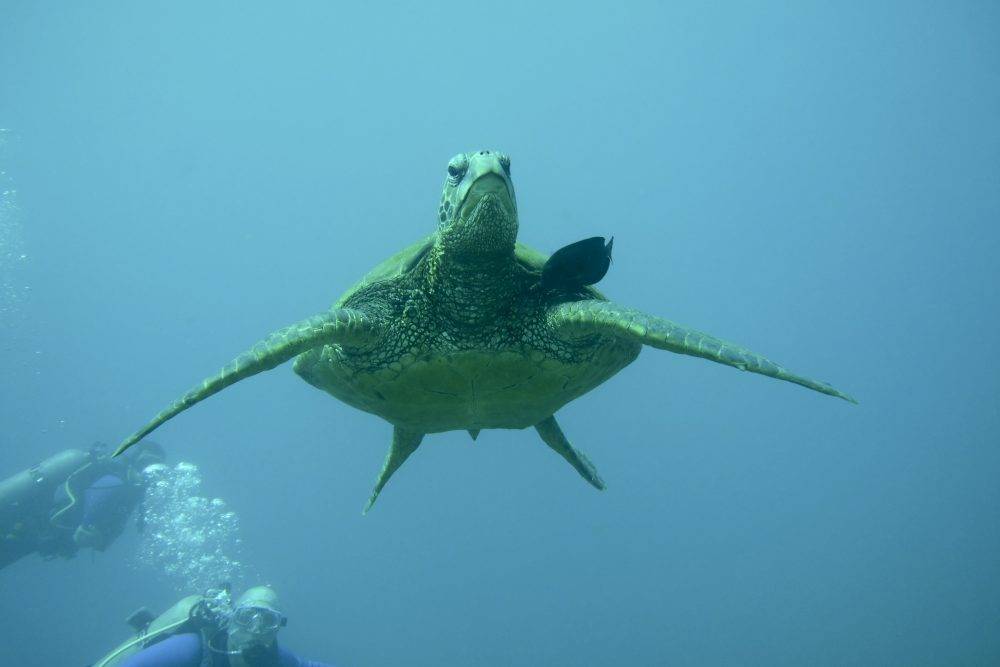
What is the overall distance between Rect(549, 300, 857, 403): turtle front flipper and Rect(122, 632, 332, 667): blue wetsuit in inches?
→ 246

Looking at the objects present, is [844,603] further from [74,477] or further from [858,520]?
[74,477]

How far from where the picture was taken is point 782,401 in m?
79.9

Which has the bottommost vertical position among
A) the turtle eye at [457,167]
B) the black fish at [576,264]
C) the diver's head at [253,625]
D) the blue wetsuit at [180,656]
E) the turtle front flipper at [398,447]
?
the blue wetsuit at [180,656]

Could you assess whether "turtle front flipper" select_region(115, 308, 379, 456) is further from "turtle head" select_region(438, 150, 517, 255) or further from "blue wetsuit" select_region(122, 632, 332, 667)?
"blue wetsuit" select_region(122, 632, 332, 667)

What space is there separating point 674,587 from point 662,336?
5720cm

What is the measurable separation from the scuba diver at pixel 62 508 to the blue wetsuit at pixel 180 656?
5810 mm

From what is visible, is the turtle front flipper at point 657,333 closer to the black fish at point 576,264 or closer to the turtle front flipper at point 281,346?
the black fish at point 576,264

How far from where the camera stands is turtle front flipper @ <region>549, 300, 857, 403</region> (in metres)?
2.99

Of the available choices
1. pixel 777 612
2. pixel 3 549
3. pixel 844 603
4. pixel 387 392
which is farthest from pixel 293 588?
pixel 387 392

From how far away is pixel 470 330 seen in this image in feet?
12.9

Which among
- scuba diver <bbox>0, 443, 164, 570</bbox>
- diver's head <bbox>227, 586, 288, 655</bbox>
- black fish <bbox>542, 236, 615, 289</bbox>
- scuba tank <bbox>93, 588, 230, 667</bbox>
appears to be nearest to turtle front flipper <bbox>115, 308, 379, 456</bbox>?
black fish <bbox>542, 236, 615, 289</bbox>

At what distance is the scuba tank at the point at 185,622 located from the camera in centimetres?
753

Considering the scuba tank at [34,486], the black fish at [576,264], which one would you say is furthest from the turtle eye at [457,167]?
the scuba tank at [34,486]

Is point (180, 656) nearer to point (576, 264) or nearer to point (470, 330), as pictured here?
point (470, 330)
